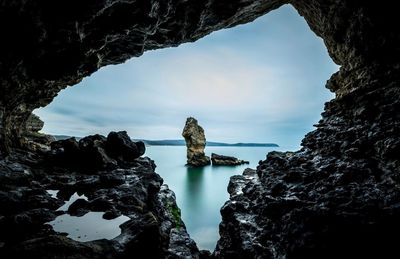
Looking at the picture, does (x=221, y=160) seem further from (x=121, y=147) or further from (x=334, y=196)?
(x=334, y=196)

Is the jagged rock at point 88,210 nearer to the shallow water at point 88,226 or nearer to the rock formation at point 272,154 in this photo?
the rock formation at point 272,154

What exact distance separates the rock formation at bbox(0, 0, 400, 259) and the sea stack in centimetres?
4618

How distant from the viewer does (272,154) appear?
46.8 feet

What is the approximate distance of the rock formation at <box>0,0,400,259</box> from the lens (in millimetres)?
5992

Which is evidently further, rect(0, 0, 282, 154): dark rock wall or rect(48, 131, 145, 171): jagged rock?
rect(48, 131, 145, 171): jagged rock

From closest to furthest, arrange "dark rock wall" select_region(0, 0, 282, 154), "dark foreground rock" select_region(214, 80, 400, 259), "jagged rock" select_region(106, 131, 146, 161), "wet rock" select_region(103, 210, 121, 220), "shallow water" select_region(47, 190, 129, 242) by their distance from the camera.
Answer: "dark foreground rock" select_region(214, 80, 400, 259) < "shallow water" select_region(47, 190, 129, 242) < "dark rock wall" select_region(0, 0, 282, 154) < "wet rock" select_region(103, 210, 121, 220) < "jagged rock" select_region(106, 131, 146, 161)

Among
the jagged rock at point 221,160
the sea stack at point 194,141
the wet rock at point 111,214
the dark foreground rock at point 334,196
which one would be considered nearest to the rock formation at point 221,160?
the jagged rock at point 221,160

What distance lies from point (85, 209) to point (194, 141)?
173ft

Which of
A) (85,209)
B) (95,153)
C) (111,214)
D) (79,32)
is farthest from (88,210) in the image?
(95,153)

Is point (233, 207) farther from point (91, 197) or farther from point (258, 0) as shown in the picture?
point (258, 0)

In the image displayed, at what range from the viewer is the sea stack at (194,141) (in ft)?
208

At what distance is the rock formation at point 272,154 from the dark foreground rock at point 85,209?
7 centimetres

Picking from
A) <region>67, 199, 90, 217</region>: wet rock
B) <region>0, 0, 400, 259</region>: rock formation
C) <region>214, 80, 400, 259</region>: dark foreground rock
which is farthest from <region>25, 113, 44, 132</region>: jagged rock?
<region>214, 80, 400, 259</region>: dark foreground rock

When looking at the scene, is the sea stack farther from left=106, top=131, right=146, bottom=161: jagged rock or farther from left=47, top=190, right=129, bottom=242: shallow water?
left=47, top=190, right=129, bottom=242: shallow water
